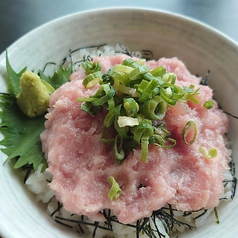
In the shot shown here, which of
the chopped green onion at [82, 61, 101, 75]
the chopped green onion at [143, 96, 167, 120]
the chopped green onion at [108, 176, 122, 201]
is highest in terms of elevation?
the chopped green onion at [143, 96, 167, 120]

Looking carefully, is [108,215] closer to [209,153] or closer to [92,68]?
[209,153]


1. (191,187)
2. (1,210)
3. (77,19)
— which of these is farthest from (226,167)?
(77,19)

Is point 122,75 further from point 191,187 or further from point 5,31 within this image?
point 5,31

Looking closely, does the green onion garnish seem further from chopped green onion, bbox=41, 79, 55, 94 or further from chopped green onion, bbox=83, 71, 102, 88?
chopped green onion, bbox=41, 79, 55, 94

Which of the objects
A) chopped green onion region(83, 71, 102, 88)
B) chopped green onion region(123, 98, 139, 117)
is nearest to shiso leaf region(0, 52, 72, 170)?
chopped green onion region(83, 71, 102, 88)

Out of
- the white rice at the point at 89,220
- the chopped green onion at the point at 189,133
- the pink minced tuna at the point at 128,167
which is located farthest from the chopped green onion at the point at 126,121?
the white rice at the point at 89,220

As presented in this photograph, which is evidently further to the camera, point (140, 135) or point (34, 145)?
point (34, 145)

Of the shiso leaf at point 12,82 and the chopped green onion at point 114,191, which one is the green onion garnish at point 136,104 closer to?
the chopped green onion at point 114,191
